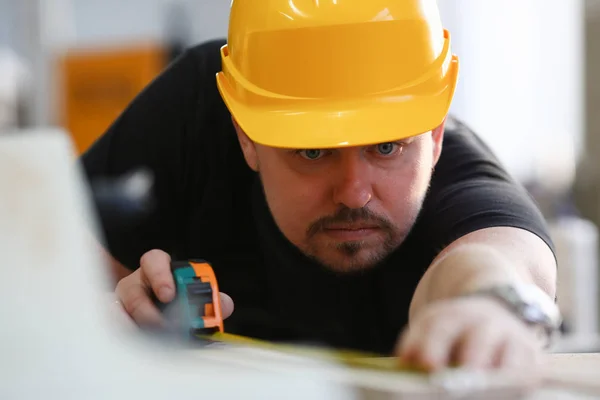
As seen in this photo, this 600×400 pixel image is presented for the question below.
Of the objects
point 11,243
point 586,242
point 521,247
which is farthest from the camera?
point 586,242

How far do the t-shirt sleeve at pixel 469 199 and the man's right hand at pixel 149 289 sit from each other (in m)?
0.25

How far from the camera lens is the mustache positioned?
77 cm

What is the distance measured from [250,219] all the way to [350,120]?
26 centimetres

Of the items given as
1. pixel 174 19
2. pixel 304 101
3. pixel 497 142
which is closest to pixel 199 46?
pixel 304 101

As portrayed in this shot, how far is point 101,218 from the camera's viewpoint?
3.72 ft

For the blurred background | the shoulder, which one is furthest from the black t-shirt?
the blurred background

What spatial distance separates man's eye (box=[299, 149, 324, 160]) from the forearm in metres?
0.15

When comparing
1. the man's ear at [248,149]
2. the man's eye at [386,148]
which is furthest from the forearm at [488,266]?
the man's ear at [248,149]

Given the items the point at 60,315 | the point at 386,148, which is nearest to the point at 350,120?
the point at 386,148

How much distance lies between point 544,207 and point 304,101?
6.84 ft

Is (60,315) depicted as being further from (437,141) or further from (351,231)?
(437,141)

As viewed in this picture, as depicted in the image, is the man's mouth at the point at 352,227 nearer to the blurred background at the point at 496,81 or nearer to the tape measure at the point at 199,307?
the tape measure at the point at 199,307

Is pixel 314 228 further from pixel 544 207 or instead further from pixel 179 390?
pixel 544 207

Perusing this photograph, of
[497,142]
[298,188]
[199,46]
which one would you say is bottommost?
[497,142]
